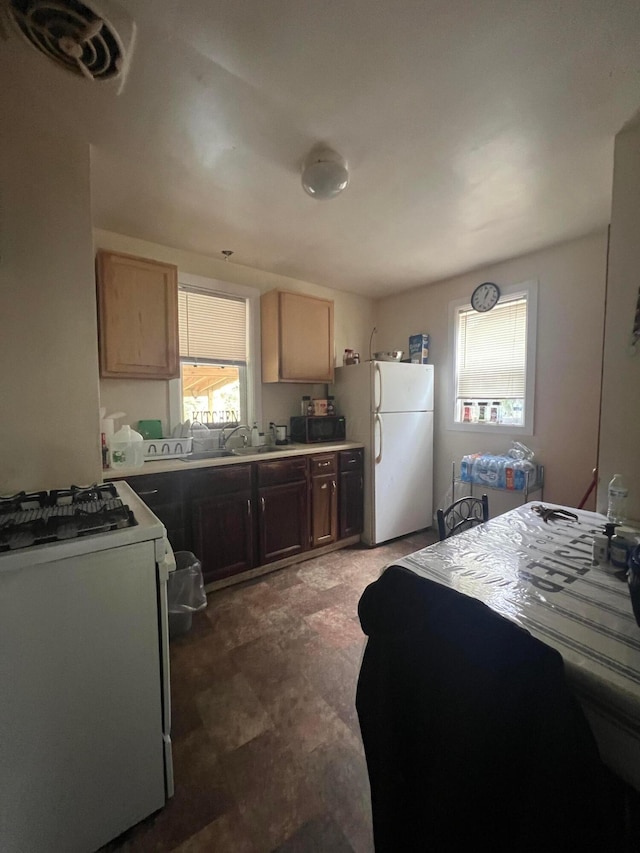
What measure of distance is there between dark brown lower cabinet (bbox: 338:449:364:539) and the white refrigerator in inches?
2.2

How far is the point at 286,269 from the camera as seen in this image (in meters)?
3.13

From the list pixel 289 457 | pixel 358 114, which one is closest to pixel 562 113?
pixel 358 114

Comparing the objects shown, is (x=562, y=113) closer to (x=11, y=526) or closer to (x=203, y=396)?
(x=11, y=526)

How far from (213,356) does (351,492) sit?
1719 mm

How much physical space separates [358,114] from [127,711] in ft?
7.60

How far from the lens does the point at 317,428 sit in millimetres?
3145

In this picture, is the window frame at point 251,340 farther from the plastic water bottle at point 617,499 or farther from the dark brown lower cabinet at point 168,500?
the plastic water bottle at point 617,499

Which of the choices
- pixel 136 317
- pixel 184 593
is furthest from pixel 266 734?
pixel 136 317

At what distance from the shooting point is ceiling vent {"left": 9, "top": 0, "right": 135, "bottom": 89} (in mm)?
1018

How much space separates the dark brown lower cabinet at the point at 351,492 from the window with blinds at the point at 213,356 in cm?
104

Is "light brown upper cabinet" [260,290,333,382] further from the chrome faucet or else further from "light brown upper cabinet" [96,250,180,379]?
"light brown upper cabinet" [96,250,180,379]

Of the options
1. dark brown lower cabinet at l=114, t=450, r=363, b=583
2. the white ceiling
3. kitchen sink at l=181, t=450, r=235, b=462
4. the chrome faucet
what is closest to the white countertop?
dark brown lower cabinet at l=114, t=450, r=363, b=583

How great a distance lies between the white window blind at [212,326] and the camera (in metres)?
2.83

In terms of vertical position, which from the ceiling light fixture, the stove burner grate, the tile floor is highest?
the ceiling light fixture
